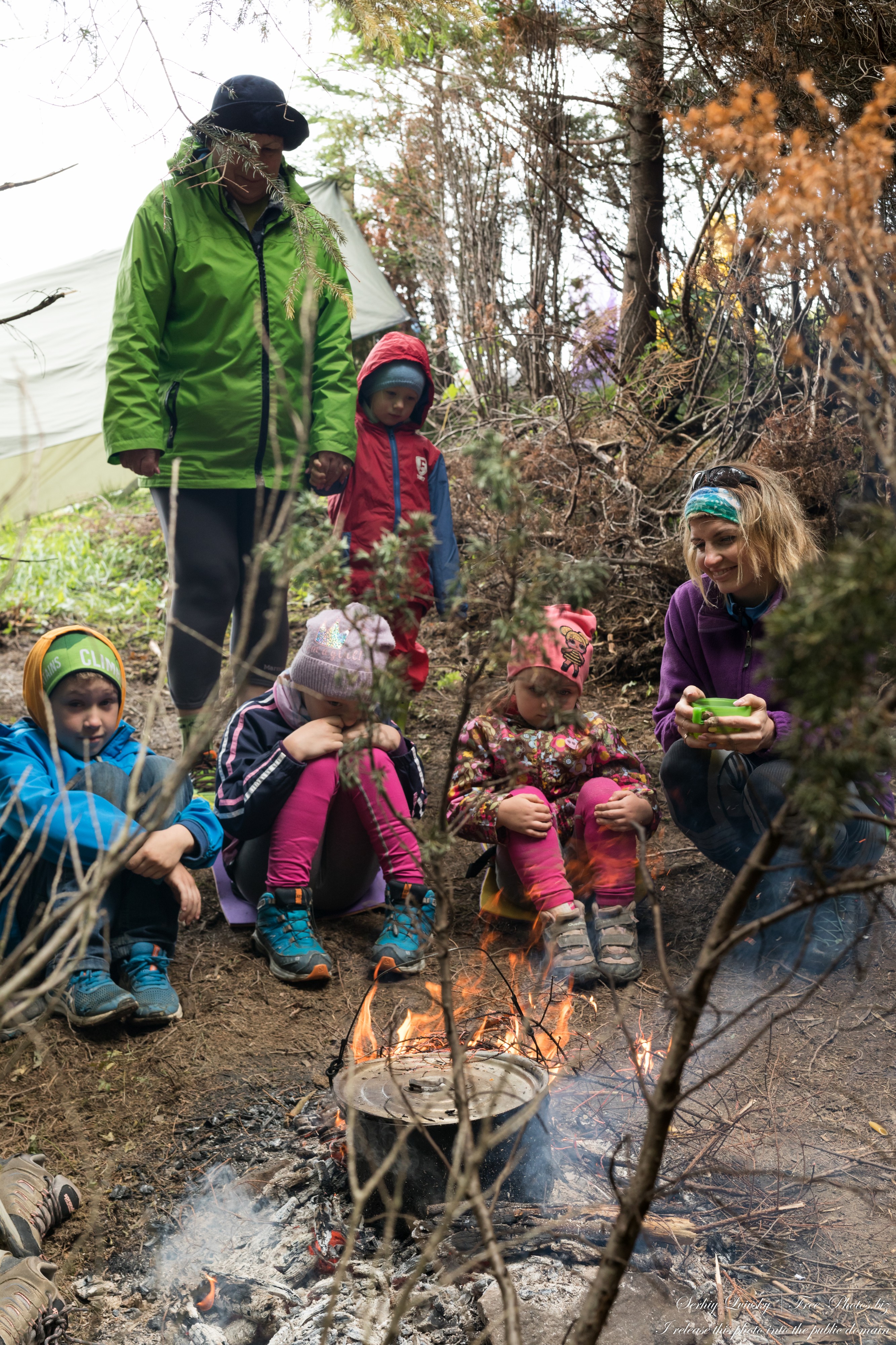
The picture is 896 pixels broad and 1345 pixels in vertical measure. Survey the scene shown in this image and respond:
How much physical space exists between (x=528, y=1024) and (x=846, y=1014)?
37.2 inches

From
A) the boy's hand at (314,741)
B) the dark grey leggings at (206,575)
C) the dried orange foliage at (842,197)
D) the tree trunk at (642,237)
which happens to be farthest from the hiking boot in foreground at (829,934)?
the tree trunk at (642,237)

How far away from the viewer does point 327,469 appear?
3678mm

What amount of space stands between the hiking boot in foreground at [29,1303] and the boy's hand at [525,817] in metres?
1.63

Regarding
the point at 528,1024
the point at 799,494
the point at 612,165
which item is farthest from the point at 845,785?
Answer: the point at 612,165

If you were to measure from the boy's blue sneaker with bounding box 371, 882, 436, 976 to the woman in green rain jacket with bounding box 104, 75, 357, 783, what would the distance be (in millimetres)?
1008

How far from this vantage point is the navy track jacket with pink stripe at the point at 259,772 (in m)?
2.96

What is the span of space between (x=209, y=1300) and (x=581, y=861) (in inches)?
67.9

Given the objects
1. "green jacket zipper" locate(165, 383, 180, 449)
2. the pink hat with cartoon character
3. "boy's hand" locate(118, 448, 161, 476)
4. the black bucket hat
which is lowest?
the pink hat with cartoon character

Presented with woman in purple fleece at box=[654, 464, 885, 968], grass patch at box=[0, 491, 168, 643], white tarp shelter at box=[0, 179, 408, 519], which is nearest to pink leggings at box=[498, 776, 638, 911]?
woman in purple fleece at box=[654, 464, 885, 968]

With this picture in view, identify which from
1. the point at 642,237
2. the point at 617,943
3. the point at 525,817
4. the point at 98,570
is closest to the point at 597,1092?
the point at 617,943

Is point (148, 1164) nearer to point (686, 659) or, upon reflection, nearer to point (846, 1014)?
point (846, 1014)

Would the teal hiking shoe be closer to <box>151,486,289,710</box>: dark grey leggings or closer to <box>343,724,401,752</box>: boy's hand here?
<box>343,724,401,752</box>: boy's hand

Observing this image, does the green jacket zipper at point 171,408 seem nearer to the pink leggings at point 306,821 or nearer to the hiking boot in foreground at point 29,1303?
the pink leggings at point 306,821

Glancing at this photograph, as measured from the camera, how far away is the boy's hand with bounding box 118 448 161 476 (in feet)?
11.0
